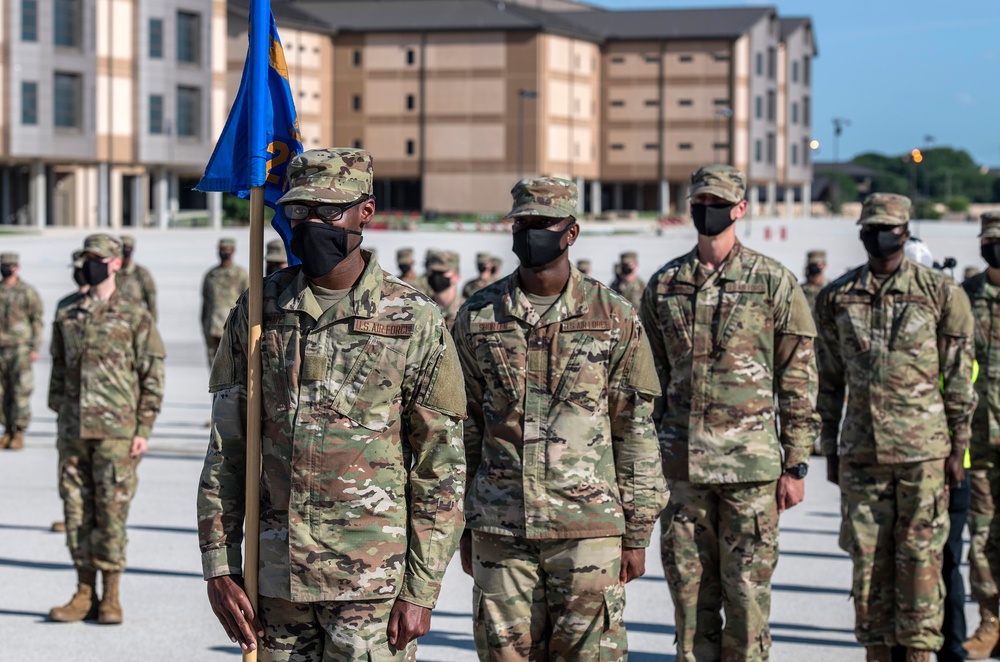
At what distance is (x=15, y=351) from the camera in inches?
680

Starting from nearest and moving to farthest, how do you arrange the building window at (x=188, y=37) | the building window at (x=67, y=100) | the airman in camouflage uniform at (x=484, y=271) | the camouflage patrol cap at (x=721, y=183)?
1. the camouflage patrol cap at (x=721, y=183)
2. the airman in camouflage uniform at (x=484, y=271)
3. the building window at (x=67, y=100)
4. the building window at (x=188, y=37)

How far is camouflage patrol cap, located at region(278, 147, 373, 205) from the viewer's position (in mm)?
4727

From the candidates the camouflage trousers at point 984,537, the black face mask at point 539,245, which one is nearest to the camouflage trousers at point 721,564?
the black face mask at point 539,245

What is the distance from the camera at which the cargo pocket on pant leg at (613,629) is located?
588 centimetres

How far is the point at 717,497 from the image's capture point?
7066 millimetres

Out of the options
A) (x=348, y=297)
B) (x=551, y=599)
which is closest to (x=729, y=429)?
(x=551, y=599)

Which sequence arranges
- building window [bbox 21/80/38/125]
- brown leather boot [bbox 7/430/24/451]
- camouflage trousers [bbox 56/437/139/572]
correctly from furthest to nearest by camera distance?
building window [bbox 21/80/38/125], brown leather boot [bbox 7/430/24/451], camouflage trousers [bbox 56/437/139/572]

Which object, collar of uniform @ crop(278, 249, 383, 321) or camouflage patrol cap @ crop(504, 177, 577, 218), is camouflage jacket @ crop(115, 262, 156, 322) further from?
collar of uniform @ crop(278, 249, 383, 321)

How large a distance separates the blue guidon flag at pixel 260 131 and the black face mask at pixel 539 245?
0.99m

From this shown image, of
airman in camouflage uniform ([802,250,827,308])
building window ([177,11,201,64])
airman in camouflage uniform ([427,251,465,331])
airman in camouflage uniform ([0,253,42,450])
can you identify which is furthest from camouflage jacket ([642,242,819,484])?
building window ([177,11,201,64])

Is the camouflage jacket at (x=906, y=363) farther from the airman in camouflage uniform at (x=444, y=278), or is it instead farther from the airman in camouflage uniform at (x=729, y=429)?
the airman in camouflage uniform at (x=444, y=278)

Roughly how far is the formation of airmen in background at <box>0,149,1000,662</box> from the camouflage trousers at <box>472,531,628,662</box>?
11 mm

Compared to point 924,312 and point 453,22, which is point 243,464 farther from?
point 453,22

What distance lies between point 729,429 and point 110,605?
14.2 ft
